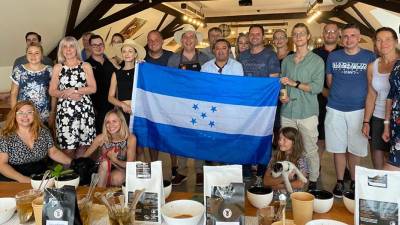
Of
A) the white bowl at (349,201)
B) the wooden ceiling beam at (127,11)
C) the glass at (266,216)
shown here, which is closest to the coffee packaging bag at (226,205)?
the glass at (266,216)

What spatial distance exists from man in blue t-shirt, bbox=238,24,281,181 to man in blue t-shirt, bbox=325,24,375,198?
1.58ft

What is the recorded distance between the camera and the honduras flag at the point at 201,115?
10.6ft

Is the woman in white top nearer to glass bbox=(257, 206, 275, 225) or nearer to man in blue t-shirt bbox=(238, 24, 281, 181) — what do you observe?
man in blue t-shirt bbox=(238, 24, 281, 181)

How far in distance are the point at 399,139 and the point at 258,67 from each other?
1418 mm

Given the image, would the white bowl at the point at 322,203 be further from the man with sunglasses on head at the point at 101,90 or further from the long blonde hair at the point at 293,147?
the man with sunglasses on head at the point at 101,90

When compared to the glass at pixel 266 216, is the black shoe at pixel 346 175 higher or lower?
lower

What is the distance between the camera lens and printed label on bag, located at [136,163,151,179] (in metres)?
1.52

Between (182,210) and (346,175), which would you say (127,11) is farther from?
(182,210)

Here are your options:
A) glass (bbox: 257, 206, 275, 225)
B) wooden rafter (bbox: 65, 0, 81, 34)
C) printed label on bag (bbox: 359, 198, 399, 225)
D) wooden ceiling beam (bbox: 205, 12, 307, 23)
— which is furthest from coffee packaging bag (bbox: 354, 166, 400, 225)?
wooden ceiling beam (bbox: 205, 12, 307, 23)

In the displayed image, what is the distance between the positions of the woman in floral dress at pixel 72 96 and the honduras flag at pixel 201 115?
42cm

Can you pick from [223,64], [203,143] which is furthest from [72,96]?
[223,64]

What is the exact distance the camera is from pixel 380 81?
282cm

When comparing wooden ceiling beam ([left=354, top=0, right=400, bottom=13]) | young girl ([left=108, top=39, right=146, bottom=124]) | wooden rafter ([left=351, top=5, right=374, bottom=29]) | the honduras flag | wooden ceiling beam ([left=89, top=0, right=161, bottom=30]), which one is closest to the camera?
the honduras flag

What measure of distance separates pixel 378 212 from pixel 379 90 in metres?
1.76
